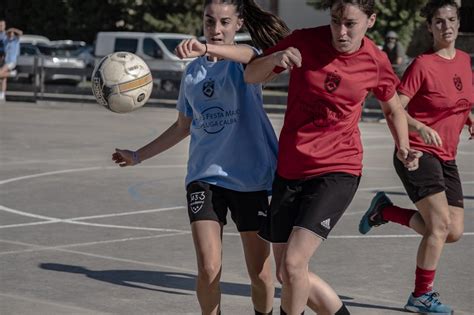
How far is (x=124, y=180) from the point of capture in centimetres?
1337

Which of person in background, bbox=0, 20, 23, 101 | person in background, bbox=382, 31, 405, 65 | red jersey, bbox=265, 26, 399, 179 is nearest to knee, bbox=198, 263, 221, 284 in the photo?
red jersey, bbox=265, 26, 399, 179

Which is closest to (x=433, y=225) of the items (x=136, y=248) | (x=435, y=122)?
(x=435, y=122)

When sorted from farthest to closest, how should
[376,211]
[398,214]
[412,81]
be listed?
1. [376,211]
2. [398,214]
3. [412,81]

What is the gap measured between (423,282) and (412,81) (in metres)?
1.28

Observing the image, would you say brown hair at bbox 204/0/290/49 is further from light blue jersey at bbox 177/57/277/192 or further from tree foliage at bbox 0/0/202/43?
tree foliage at bbox 0/0/202/43

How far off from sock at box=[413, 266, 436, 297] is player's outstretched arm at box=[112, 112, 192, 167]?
196 cm

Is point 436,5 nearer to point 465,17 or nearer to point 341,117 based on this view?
Answer: point 341,117

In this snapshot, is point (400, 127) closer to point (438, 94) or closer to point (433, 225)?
point (438, 94)

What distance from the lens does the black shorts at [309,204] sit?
5523mm

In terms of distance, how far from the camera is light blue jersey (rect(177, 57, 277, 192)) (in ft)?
19.3

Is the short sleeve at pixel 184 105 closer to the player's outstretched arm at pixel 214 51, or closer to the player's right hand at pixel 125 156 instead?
the player's right hand at pixel 125 156

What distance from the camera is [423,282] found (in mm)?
7160

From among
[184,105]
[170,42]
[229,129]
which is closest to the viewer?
[229,129]

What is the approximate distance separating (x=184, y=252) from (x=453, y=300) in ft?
8.05
